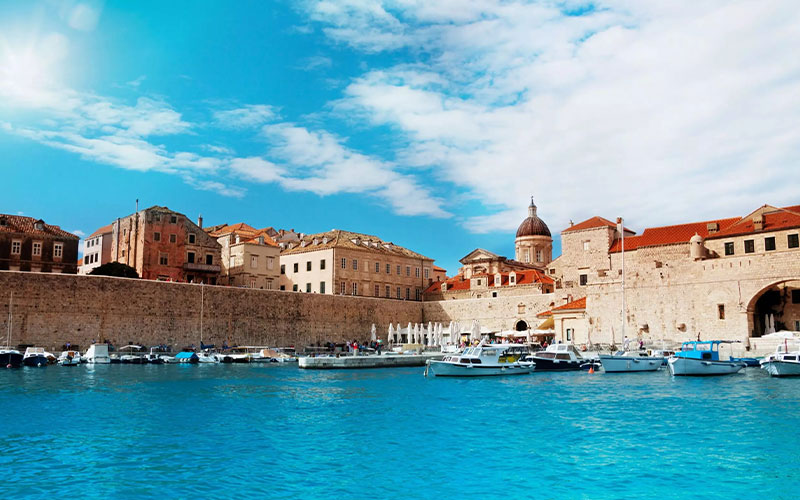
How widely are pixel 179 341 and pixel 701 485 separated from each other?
32.1m

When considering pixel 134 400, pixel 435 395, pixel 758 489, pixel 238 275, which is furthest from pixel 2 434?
pixel 238 275

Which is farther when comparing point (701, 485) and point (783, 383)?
point (783, 383)

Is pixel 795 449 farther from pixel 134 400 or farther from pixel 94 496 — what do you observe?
pixel 134 400

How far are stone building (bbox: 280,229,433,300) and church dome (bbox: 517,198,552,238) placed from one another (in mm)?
10773

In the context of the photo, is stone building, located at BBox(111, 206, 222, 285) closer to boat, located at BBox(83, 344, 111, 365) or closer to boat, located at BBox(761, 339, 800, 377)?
boat, located at BBox(83, 344, 111, 365)

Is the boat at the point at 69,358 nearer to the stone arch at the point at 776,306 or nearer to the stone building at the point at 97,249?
the stone building at the point at 97,249

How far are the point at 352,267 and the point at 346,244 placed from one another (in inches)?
69.5

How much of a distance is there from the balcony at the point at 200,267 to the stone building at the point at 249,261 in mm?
1691

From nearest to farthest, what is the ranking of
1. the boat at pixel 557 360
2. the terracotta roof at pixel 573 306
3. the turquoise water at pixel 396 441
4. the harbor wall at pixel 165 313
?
the turquoise water at pixel 396 441, the boat at pixel 557 360, the harbor wall at pixel 165 313, the terracotta roof at pixel 573 306

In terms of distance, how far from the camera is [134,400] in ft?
60.8

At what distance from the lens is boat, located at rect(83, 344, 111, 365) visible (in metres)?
32.2

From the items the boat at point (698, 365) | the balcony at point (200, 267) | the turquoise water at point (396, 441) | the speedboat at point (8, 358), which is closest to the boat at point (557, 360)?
the boat at point (698, 365)

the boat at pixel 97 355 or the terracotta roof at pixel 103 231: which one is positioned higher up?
the terracotta roof at pixel 103 231

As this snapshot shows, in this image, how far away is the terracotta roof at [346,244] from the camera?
51594mm
